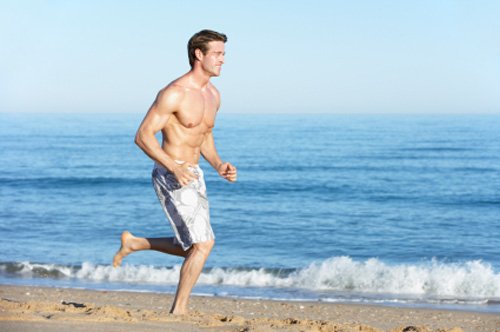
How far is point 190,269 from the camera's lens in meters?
5.82

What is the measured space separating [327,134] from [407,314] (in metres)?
40.0

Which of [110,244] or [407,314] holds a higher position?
[407,314]

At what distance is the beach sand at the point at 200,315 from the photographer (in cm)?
535

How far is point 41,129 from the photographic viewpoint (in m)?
52.8

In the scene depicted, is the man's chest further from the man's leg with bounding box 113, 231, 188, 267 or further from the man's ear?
the man's leg with bounding box 113, 231, 188, 267

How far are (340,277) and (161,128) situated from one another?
20.7ft

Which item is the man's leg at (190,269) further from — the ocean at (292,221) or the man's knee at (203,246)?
the ocean at (292,221)

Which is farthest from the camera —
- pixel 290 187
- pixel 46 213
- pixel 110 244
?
pixel 290 187

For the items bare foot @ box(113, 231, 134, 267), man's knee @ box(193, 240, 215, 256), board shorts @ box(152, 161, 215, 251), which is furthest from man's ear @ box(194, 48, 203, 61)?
bare foot @ box(113, 231, 134, 267)

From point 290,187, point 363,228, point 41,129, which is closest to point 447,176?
point 290,187

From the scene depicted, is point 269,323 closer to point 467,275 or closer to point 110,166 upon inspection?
point 467,275

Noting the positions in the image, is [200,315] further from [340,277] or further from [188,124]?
[340,277]

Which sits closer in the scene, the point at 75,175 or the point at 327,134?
the point at 75,175

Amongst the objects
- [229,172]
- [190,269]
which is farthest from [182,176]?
[190,269]
